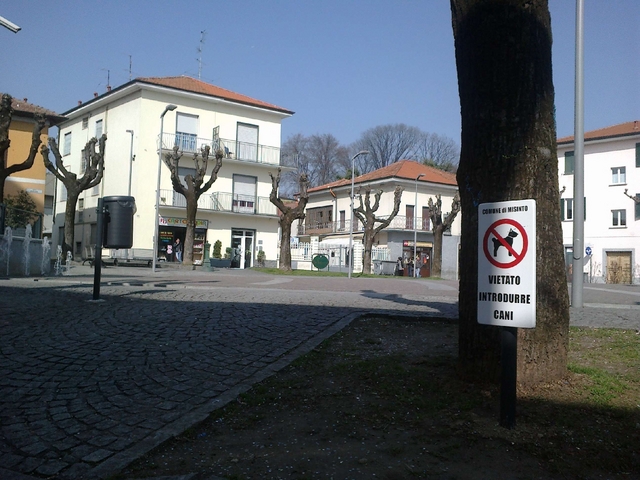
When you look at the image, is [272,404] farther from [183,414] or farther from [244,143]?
[244,143]

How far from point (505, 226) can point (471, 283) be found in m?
1.15

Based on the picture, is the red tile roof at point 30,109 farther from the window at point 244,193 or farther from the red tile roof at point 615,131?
the red tile roof at point 615,131

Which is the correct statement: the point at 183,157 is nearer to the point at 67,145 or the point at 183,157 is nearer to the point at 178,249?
the point at 178,249

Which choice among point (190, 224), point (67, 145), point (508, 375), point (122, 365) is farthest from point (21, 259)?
point (67, 145)

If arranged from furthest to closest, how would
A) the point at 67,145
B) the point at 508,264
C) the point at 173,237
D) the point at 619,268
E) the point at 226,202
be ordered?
the point at 67,145 → the point at 619,268 → the point at 226,202 → the point at 173,237 → the point at 508,264

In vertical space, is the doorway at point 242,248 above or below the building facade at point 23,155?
below

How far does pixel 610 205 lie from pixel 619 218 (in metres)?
1.28

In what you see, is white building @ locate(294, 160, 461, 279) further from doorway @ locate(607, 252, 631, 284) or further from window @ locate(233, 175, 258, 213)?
doorway @ locate(607, 252, 631, 284)

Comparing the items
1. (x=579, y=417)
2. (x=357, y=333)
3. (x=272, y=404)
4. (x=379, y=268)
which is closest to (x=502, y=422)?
(x=579, y=417)

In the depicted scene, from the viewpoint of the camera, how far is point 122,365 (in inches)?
230

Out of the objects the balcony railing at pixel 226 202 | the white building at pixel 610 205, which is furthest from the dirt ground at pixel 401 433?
the white building at pixel 610 205

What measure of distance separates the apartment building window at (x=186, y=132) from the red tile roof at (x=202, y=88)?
1.95 m

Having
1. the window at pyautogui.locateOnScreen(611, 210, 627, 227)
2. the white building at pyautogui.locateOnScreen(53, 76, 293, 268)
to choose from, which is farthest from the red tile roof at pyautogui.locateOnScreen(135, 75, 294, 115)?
the window at pyautogui.locateOnScreen(611, 210, 627, 227)

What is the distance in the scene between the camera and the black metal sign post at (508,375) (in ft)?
12.4
